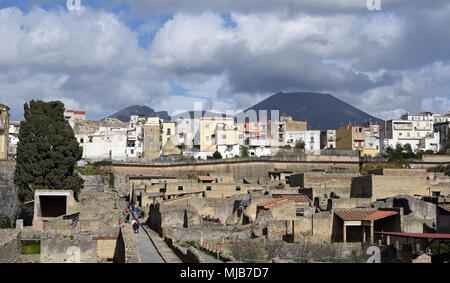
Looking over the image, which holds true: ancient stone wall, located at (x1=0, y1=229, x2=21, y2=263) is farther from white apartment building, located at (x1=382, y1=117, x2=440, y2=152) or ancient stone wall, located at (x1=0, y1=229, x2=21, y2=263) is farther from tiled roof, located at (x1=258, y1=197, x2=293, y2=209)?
white apartment building, located at (x1=382, y1=117, x2=440, y2=152)

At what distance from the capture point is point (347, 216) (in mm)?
29656

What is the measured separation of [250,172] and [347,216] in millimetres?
39042

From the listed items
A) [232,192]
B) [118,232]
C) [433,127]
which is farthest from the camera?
[433,127]

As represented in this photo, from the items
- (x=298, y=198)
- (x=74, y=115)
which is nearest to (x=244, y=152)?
(x=74, y=115)

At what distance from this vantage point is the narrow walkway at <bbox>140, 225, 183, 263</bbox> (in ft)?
70.6

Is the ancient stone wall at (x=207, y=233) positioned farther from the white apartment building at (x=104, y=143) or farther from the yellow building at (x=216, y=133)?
the yellow building at (x=216, y=133)

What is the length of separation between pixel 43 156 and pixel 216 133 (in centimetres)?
4355

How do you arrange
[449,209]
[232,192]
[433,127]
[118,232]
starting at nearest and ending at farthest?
1. [118,232]
2. [449,209]
3. [232,192]
4. [433,127]

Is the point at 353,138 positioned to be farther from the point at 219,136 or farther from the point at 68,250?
the point at 68,250

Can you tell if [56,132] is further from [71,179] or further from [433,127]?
[433,127]

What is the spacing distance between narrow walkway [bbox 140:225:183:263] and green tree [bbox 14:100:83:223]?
10.2 metres

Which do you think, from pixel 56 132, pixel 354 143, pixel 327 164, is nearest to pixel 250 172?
pixel 327 164

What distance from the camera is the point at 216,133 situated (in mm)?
81375

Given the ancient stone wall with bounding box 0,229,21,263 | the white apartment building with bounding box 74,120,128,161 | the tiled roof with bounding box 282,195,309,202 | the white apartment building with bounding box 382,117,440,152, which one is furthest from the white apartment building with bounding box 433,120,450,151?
the ancient stone wall with bounding box 0,229,21,263
